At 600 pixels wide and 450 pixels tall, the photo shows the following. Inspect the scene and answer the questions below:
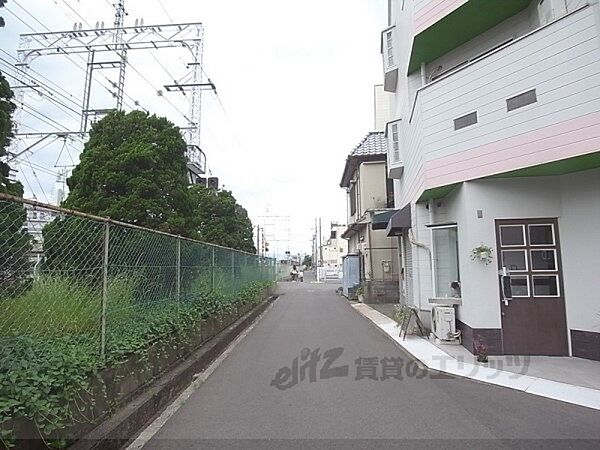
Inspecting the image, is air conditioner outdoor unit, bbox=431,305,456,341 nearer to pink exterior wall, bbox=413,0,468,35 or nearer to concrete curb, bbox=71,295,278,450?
concrete curb, bbox=71,295,278,450

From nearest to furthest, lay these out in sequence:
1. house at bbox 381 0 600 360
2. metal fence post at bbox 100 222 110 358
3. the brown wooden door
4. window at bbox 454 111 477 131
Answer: metal fence post at bbox 100 222 110 358, house at bbox 381 0 600 360, the brown wooden door, window at bbox 454 111 477 131

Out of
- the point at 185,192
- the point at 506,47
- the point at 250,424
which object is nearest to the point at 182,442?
the point at 250,424

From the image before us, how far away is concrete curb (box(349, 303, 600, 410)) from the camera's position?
17.4ft

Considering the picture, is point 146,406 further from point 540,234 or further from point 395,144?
point 395,144

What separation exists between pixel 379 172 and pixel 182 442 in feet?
57.6

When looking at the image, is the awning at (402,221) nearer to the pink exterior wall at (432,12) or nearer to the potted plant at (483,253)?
the potted plant at (483,253)

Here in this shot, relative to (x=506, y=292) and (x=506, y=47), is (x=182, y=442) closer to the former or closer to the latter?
(x=506, y=292)

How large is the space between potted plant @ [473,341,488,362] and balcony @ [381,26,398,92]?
30.7 feet

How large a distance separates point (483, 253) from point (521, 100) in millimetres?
2578

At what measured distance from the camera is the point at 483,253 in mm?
7531

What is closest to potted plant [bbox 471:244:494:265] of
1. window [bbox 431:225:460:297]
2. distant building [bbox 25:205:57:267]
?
window [bbox 431:225:460:297]

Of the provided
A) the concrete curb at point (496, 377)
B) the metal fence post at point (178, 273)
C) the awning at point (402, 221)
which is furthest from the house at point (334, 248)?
the metal fence post at point (178, 273)

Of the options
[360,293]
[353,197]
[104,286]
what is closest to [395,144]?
[360,293]

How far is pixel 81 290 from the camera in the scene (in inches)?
174
